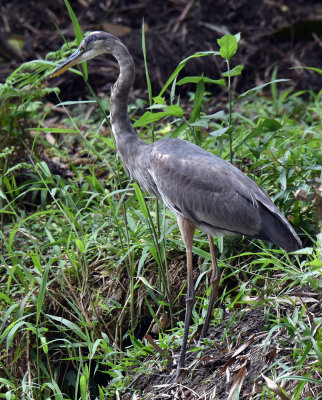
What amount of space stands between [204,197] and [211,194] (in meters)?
0.04

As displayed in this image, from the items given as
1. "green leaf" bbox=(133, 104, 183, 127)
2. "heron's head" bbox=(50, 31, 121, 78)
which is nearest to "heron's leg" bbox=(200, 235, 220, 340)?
"green leaf" bbox=(133, 104, 183, 127)

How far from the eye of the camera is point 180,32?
8086 mm

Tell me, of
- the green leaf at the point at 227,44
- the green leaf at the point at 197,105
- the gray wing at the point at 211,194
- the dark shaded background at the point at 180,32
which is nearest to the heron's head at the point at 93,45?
the green leaf at the point at 197,105

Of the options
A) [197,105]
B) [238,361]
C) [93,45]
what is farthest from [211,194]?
[93,45]

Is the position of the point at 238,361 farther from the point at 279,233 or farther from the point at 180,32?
the point at 180,32

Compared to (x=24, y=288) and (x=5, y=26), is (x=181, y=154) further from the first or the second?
(x=5, y=26)

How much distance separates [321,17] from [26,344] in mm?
5546

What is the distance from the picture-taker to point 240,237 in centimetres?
433

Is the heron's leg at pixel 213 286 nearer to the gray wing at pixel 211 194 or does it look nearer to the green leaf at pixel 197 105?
the gray wing at pixel 211 194

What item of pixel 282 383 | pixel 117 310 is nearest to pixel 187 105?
pixel 117 310

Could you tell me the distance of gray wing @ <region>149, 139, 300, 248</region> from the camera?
3.82m

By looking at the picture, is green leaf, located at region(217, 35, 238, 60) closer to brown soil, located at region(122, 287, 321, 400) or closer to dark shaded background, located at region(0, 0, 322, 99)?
brown soil, located at region(122, 287, 321, 400)

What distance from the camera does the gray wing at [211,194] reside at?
382 cm

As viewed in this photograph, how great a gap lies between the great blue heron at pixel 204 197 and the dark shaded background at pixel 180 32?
3379mm
